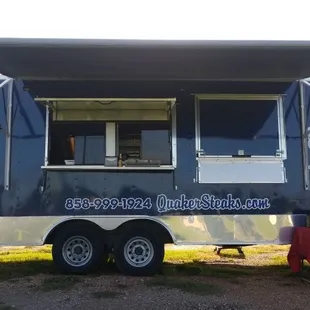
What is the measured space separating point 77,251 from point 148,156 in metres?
1.77

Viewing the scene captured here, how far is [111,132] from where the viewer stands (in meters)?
7.49

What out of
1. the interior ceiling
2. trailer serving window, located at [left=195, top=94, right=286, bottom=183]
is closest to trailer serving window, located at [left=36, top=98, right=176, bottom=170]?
the interior ceiling

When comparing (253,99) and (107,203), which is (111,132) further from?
(253,99)

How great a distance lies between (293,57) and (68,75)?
10.8ft

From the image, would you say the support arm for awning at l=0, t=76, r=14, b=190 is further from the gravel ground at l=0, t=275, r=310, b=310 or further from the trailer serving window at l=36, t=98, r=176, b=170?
the gravel ground at l=0, t=275, r=310, b=310

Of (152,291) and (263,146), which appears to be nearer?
(152,291)

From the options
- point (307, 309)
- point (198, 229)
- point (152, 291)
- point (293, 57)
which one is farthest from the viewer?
point (198, 229)

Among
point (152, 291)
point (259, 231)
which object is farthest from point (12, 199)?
point (259, 231)

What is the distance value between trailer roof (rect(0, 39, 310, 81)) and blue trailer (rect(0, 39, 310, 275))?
3 centimetres

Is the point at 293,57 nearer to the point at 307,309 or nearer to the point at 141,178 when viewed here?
the point at 141,178

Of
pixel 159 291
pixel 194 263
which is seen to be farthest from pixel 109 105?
pixel 194 263

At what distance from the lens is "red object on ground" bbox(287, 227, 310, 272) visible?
6968mm

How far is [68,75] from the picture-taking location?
736 cm

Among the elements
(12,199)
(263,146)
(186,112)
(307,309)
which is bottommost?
(307,309)
